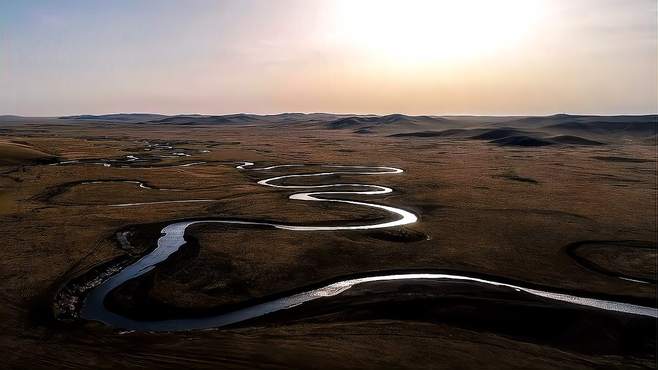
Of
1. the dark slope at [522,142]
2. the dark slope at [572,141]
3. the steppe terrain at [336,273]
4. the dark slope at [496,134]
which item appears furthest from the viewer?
the dark slope at [496,134]

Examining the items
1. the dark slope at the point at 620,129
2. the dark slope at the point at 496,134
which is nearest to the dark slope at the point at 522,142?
the dark slope at the point at 496,134

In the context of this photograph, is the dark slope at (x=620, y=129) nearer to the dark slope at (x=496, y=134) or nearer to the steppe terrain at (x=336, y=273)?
the dark slope at (x=496, y=134)

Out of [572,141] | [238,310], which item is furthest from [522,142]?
[238,310]

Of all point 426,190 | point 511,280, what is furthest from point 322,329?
point 426,190

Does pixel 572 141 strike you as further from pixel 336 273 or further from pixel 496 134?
pixel 336 273

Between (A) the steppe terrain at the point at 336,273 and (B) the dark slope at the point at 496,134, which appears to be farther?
(B) the dark slope at the point at 496,134

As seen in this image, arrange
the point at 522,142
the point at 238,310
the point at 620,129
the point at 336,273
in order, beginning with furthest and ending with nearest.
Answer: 1. the point at 620,129
2. the point at 522,142
3. the point at 336,273
4. the point at 238,310

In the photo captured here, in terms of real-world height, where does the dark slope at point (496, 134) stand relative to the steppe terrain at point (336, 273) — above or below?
above

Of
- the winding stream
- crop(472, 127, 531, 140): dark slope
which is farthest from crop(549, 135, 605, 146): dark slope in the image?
the winding stream

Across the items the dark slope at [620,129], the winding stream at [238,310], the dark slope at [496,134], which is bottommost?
the winding stream at [238,310]

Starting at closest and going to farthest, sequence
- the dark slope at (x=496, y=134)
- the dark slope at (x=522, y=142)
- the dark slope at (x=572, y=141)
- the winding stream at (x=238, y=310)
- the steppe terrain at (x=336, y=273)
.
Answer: the steppe terrain at (x=336, y=273)
the winding stream at (x=238, y=310)
the dark slope at (x=522, y=142)
the dark slope at (x=572, y=141)
the dark slope at (x=496, y=134)

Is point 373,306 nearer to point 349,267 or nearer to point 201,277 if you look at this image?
point 349,267
